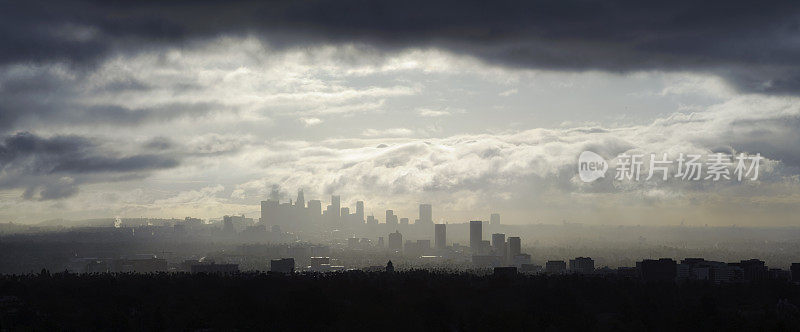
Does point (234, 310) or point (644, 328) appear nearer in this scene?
point (644, 328)

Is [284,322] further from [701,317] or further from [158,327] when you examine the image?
[701,317]

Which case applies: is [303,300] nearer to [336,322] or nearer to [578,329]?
[336,322]

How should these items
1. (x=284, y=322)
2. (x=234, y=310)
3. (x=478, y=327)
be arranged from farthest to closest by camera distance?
1. (x=234, y=310)
2. (x=284, y=322)
3. (x=478, y=327)

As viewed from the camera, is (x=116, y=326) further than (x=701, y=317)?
No

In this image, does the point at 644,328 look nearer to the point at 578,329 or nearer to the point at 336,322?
the point at 578,329

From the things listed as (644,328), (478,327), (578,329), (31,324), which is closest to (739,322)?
(644,328)

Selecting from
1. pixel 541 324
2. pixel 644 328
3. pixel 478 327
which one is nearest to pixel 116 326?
pixel 478 327

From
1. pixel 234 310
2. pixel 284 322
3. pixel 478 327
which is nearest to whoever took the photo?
pixel 478 327

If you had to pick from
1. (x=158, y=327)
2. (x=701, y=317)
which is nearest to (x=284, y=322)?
(x=158, y=327)
